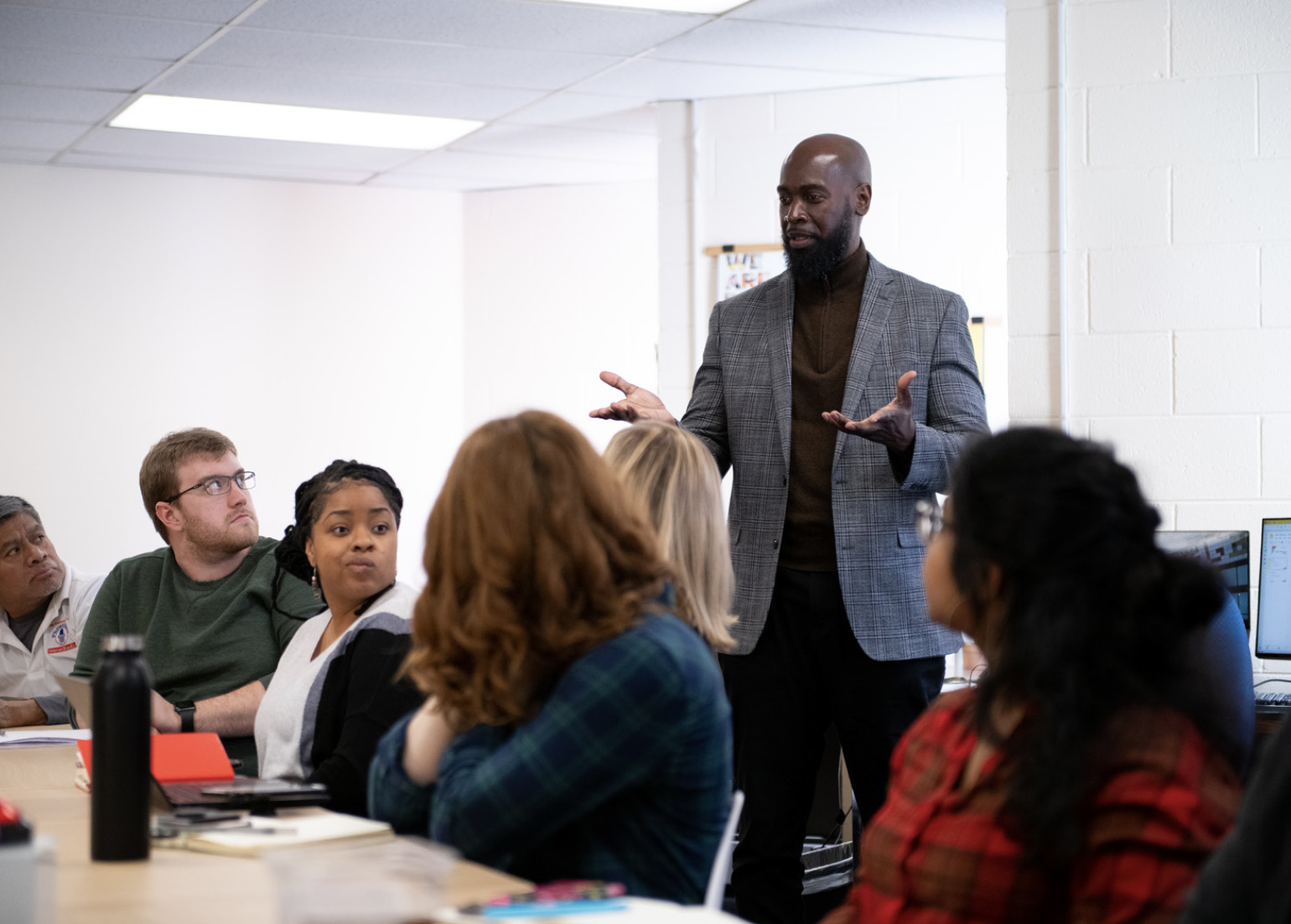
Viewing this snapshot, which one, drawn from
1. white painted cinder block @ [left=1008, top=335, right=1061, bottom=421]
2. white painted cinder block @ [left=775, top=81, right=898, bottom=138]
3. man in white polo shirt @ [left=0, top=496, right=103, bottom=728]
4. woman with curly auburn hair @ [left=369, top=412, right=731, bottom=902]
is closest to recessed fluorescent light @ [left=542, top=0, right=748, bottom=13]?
white painted cinder block @ [left=775, top=81, right=898, bottom=138]

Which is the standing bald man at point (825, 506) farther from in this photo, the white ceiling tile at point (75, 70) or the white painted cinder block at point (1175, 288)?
the white ceiling tile at point (75, 70)

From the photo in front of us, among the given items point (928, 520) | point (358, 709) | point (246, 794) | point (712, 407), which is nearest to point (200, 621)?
point (358, 709)

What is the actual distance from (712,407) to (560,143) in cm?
337

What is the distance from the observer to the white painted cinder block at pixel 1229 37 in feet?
10.9

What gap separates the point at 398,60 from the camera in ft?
15.4

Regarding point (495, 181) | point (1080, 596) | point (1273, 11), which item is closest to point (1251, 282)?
point (1273, 11)

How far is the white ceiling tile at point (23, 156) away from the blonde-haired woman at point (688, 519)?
189 inches

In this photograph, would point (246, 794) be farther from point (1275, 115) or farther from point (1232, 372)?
point (1275, 115)

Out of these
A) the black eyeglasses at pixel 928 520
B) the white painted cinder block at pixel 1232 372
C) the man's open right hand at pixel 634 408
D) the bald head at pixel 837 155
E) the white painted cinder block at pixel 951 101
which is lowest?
the black eyeglasses at pixel 928 520

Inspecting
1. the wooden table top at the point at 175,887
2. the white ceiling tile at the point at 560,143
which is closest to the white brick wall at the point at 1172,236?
the wooden table top at the point at 175,887

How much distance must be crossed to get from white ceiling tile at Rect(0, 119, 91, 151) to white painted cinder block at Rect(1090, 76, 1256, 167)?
3.89 meters

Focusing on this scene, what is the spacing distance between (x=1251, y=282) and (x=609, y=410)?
1654 millimetres

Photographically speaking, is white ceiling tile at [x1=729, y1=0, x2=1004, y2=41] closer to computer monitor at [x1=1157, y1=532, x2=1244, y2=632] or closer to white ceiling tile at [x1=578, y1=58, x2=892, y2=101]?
white ceiling tile at [x1=578, y1=58, x2=892, y2=101]

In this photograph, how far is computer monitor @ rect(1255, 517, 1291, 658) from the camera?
122 inches
